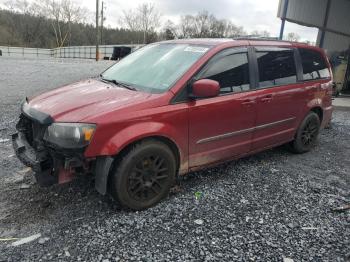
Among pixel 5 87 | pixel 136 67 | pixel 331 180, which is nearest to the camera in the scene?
pixel 136 67

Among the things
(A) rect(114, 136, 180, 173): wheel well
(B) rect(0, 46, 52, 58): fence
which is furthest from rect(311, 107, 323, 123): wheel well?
(B) rect(0, 46, 52, 58): fence

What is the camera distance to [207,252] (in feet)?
9.71

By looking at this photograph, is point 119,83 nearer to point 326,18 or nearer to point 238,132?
point 238,132

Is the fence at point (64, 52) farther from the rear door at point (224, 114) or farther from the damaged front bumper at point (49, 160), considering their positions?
the damaged front bumper at point (49, 160)

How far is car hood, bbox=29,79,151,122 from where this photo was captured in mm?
3230

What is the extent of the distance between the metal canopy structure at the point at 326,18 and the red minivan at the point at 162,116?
8.90 metres

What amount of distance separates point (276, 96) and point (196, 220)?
86.2 inches

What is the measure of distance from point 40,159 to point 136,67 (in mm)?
1708

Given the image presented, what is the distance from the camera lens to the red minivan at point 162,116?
3.21 m

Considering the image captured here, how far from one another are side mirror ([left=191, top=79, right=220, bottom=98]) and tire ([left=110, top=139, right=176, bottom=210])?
2.16 ft

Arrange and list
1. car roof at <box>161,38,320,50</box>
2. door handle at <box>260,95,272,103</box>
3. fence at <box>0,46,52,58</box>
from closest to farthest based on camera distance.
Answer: car roof at <box>161,38,320,50</box> < door handle at <box>260,95,272,103</box> < fence at <box>0,46,52,58</box>

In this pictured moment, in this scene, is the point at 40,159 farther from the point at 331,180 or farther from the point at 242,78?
the point at 331,180

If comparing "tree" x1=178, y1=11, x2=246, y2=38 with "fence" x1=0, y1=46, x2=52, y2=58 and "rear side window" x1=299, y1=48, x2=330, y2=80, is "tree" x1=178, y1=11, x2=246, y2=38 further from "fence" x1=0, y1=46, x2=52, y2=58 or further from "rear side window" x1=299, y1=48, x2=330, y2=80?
"rear side window" x1=299, y1=48, x2=330, y2=80

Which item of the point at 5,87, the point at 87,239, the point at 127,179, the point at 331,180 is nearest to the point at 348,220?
the point at 331,180
